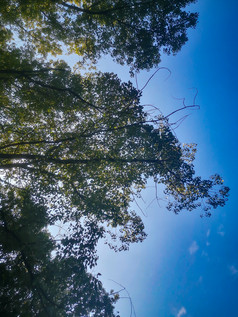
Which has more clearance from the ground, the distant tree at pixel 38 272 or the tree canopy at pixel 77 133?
the tree canopy at pixel 77 133

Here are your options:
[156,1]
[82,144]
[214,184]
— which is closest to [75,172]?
[82,144]

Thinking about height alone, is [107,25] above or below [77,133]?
above

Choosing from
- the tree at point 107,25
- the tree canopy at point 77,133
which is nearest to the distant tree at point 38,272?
the tree canopy at point 77,133

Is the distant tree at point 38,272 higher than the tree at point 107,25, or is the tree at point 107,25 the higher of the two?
the tree at point 107,25

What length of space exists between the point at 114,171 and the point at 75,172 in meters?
2.37

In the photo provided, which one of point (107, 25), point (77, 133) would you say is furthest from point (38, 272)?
point (107, 25)

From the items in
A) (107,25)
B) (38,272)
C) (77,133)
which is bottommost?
(38,272)

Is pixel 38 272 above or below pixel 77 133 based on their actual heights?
below

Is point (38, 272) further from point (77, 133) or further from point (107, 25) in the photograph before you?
point (107, 25)

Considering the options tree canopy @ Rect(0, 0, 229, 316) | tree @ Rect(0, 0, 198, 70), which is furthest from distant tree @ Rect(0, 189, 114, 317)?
tree @ Rect(0, 0, 198, 70)

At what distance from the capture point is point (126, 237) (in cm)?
978

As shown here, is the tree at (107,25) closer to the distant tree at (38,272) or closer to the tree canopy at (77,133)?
the tree canopy at (77,133)

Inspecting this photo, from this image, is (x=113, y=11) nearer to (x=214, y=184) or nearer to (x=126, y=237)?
(x=214, y=184)

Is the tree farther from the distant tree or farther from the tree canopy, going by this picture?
the distant tree
